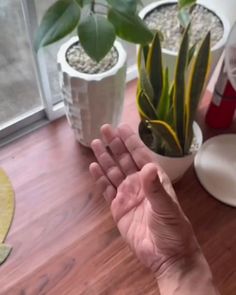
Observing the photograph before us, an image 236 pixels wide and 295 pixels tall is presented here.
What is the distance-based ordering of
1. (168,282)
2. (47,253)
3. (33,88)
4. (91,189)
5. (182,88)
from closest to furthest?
(168,282) → (182,88) → (47,253) → (91,189) → (33,88)

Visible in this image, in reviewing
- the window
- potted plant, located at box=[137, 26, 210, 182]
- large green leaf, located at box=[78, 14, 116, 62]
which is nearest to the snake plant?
potted plant, located at box=[137, 26, 210, 182]

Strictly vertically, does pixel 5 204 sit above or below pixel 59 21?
below

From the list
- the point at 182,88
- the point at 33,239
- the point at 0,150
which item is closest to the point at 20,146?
the point at 0,150

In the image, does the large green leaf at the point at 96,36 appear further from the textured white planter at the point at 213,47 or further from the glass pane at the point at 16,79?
the glass pane at the point at 16,79

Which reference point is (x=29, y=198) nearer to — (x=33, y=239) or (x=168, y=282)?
(x=33, y=239)

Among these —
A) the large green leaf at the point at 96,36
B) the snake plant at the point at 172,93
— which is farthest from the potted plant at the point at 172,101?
the large green leaf at the point at 96,36

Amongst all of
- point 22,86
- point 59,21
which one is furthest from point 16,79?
point 59,21

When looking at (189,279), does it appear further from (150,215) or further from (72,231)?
(72,231)
